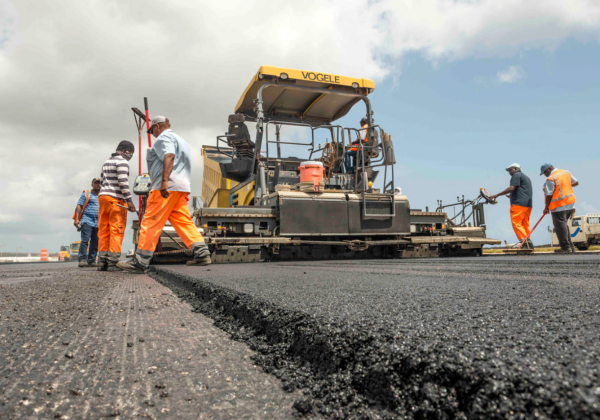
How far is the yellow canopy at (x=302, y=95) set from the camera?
7039mm

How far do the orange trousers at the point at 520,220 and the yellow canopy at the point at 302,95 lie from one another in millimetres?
3750

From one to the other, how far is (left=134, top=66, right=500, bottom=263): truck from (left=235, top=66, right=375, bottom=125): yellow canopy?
0.02 meters

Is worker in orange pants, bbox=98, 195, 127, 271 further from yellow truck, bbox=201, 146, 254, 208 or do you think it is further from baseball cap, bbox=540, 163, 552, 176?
baseball cap, bbox=540, 163, 552, 176

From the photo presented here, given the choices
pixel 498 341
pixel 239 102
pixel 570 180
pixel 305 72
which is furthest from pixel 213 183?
pixel 498 341

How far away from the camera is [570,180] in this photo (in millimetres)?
7508

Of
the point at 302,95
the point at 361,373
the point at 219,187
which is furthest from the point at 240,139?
the point at 361,373

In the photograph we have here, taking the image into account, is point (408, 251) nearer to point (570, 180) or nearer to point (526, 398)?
point (570, 180)

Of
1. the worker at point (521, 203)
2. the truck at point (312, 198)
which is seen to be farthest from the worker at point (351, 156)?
the worker at point (521, 203)

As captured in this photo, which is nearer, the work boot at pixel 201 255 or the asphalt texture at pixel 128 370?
the asphalt texture at pixel 128 370

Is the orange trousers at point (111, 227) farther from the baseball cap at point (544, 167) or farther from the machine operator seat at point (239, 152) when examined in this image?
the baseball cap at point (544, 167)

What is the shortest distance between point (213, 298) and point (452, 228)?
658cm

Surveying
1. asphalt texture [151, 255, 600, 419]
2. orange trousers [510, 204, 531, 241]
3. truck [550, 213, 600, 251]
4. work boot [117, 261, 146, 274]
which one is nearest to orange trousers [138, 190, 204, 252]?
work boot [117, 261, 146, 274]

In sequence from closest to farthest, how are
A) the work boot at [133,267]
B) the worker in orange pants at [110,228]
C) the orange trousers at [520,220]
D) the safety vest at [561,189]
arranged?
the work boot at [133,267] → the worker in orange pants at [110,228] → the safety vest at [561,189] → the orange trousers at [520,220]

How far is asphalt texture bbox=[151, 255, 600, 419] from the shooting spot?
64 cm
